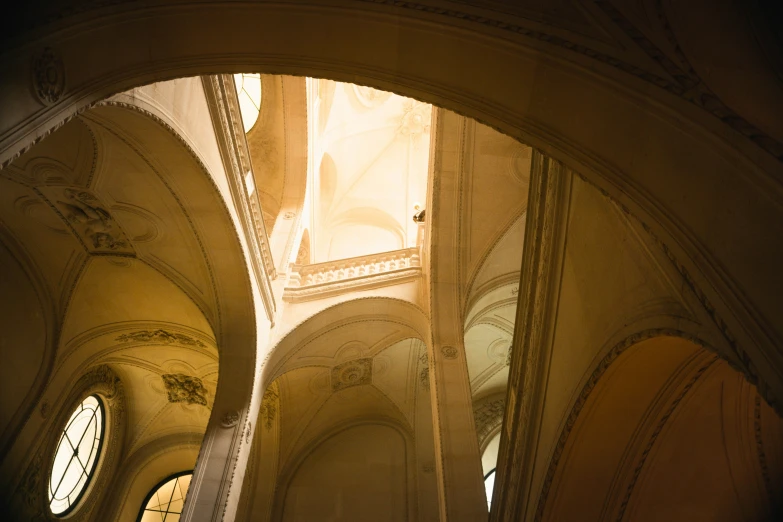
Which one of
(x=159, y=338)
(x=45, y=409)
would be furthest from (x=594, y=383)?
(x=45, y=409)

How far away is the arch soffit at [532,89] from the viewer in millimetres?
1972

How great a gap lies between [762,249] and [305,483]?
31.7ft

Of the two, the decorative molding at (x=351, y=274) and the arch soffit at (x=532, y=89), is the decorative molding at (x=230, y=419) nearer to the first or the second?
the decorative molding at (x=351, y=274)

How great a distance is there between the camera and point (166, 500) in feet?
36.0

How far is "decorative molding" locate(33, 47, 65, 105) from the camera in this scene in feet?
8.21

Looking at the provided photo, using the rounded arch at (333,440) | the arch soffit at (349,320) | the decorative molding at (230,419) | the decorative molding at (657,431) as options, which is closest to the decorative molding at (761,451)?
the decorative molding at (657,431)

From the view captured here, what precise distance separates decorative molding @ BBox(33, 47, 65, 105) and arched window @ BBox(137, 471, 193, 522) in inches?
398

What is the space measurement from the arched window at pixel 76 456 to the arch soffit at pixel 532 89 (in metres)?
7.74

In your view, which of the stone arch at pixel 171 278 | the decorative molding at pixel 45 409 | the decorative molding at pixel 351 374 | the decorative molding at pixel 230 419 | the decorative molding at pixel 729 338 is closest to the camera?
the decorative molding at pixel 729 338

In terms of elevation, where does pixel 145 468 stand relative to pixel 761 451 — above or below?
above

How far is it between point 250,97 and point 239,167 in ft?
11.4

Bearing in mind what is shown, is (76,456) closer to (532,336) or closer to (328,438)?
(328,438)

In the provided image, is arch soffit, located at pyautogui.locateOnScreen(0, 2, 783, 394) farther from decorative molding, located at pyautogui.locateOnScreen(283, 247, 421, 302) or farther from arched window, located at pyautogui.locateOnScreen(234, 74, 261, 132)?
arched window, located at pyautogui.locateOnScreen(234, 74, 261, 132)

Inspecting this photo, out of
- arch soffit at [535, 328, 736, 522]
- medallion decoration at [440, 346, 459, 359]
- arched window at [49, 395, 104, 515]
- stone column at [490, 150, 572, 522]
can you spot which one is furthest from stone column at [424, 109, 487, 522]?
arched window at [49, 395, 104, 515]
